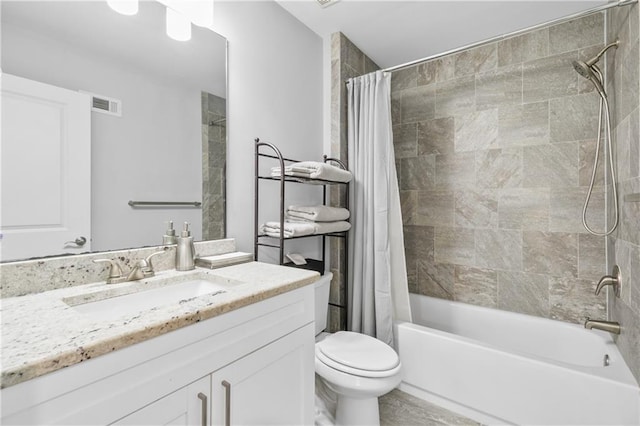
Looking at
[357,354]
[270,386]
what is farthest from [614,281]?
[270,386]

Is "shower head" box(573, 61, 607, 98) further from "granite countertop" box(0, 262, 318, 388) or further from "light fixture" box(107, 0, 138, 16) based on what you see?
"light fixture" box(107, 0, 138, 16)

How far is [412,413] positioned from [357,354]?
53cm

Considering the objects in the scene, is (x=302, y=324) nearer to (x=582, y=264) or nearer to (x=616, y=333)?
(x=616, y=333)

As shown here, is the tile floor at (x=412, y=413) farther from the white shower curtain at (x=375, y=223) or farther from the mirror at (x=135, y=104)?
the mirror at (x=135, y=104)

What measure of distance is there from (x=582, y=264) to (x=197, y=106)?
95.7 inches

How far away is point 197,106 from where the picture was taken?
4.72 feet

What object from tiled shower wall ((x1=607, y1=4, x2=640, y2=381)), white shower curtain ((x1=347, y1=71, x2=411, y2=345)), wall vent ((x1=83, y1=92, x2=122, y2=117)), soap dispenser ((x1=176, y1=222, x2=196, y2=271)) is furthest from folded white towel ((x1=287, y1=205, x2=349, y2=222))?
tiled shower wall ((x1=607, y1=4, x2=640, y2=381))

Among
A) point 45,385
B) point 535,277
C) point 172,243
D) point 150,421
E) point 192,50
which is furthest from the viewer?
point 535,277

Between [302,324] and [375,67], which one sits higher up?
[375,67]

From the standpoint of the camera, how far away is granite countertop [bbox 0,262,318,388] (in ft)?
1.77

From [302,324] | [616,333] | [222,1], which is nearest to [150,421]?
[302,324]

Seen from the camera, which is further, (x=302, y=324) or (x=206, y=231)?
(x=206, y=231)

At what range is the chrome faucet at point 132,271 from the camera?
41.9 inches

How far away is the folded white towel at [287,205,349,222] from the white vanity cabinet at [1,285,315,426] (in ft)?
2.24
